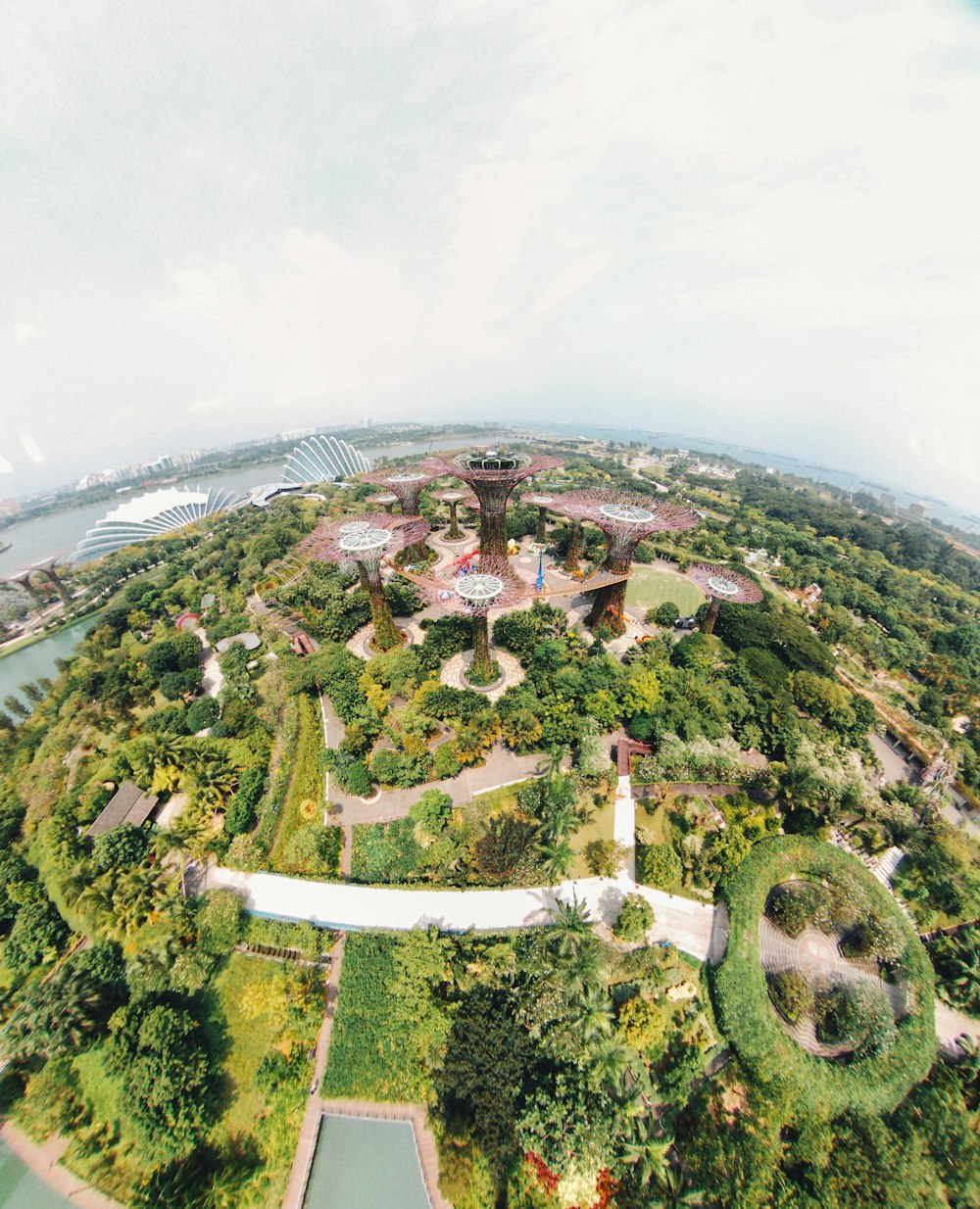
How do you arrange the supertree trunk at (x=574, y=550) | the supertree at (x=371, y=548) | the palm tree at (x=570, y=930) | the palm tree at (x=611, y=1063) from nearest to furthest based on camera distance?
1. the palm tree at (x=611, y=1063)
2. the palm tree at (x=570, y=930)
3. the supertree at (x=371, y=548)
4. the supertree trunk at (x=574, y=550)

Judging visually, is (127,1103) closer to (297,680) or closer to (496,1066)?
(496,1066)

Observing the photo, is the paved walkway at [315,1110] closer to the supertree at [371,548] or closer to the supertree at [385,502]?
the supertree at [371,548]

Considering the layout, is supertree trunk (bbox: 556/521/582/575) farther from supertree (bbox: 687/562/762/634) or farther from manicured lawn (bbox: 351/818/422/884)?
manicured lawn (bbox: 351/818/422/884)

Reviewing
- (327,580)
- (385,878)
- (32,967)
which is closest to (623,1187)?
(385,878)

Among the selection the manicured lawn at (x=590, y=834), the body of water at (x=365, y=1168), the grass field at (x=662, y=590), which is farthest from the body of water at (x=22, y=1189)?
the grass field at (x=662, y=590)

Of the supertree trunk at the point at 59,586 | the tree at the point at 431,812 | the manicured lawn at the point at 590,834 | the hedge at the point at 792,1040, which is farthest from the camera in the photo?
the supertree trunk at the point at 59,586
